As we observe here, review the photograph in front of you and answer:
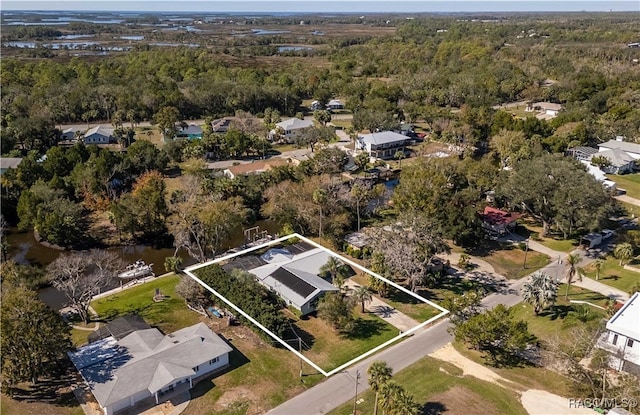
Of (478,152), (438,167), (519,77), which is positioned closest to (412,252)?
(438,167)

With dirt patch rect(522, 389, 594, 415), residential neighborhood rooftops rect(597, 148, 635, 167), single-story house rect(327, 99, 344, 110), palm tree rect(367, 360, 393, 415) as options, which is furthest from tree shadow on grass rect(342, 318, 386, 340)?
single-story house rect(327, 99, 344, 110)

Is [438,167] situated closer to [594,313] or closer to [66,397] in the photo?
[594,313]

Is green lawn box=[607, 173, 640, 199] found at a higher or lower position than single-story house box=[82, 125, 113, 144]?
lower

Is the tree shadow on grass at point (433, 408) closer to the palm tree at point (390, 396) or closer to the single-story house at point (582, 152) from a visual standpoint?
the palm tree at point (390, 396)

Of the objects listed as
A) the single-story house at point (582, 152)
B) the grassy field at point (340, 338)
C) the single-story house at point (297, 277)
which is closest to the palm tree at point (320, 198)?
the single-story house at point (297, 277)

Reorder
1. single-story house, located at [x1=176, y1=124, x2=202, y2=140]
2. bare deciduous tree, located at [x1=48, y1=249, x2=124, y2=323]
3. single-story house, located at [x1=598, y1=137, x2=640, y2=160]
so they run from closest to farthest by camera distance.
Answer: bare deciduous tree, located at [x1=48, y1=249, x2=124, y2=323] → single-story house, located at [x1=598, y1=137, x2=640, y2=160] → single-story house, located at [x1=176, y1=124, x2=202, y2=140]

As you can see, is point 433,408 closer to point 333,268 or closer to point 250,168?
point 333,268

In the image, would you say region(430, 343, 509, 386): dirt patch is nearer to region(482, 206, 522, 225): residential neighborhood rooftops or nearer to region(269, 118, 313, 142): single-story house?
region(482, 206, 522, 225): residential neighborhood rooftops

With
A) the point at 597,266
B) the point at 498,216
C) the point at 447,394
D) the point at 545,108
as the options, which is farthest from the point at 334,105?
the point at 447,394
